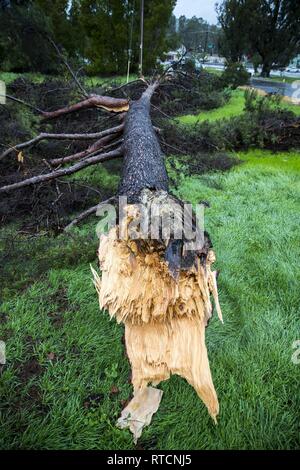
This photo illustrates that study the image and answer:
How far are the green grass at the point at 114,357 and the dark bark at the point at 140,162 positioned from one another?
95 cm

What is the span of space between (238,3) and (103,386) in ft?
82.4

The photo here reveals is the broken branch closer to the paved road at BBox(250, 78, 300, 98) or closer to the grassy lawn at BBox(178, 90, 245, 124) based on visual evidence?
the grassy lawn at BBox(178, 90, 245, 124)

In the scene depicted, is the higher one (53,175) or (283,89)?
(283,89)

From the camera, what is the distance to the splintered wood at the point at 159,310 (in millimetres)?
1436

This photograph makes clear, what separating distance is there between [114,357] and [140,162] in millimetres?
1420

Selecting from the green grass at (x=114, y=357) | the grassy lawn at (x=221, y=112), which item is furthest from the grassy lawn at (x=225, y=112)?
the green grass at (x=114, y=357)

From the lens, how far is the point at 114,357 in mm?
1951

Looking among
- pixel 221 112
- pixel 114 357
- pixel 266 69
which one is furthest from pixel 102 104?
pixel 266 69

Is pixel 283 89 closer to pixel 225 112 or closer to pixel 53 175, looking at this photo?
pixel 225 112

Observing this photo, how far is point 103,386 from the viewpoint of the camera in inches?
69.8

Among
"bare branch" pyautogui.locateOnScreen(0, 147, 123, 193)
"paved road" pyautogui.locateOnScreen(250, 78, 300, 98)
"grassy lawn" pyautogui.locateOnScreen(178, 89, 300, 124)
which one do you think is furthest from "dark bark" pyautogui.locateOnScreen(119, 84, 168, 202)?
"paved road" pyautogui.locateOnScreen(250, 78, 300, 98)

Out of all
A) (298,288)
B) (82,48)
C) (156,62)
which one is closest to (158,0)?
(156,62)

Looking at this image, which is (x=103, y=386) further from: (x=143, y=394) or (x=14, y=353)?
(x=14, y=353)

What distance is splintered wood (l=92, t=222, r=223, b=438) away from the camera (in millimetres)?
1436
